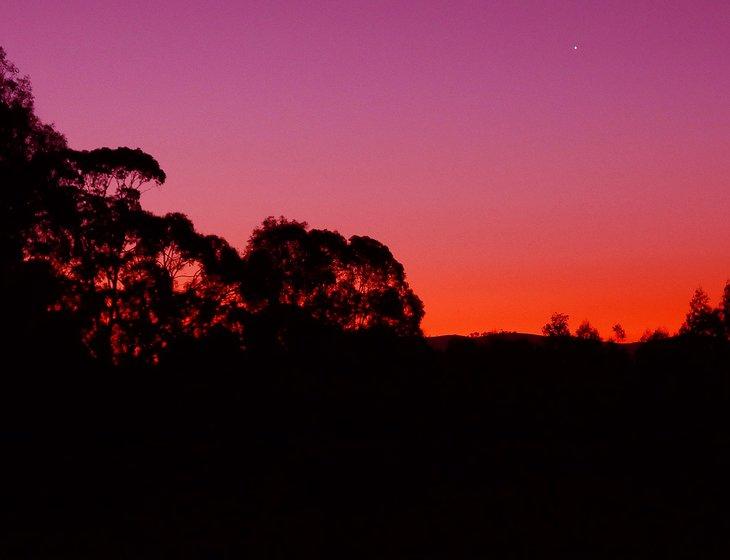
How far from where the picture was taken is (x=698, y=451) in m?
27.9

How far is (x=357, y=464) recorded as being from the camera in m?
26.3

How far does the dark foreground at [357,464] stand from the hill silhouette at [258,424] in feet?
0.33

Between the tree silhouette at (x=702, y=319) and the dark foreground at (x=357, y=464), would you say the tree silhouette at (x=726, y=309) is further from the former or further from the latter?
the dark foreground at (x=357, y=464)

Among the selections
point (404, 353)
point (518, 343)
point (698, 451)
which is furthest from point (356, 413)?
point (518, 343)

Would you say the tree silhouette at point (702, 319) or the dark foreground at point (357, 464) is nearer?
the dark foreground at point (357, 464)

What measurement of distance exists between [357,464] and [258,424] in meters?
Result: 7.35

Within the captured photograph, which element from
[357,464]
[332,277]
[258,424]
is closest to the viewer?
[357,464]

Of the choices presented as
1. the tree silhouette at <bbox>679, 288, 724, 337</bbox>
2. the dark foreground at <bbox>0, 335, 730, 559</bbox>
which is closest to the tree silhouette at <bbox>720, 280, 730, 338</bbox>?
the tree silhouette at <bbox>679, 288, 724, 337</bbox>

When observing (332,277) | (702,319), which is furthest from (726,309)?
(332,277)

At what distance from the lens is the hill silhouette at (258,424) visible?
1997cm

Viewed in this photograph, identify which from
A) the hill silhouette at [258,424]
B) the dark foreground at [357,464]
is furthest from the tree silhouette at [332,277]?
the dark foreground at [357,464]

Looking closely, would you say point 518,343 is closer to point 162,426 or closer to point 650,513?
point 162,426

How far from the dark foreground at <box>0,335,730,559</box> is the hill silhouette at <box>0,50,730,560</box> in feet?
0.33

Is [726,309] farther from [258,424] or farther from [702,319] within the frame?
[258,424]
